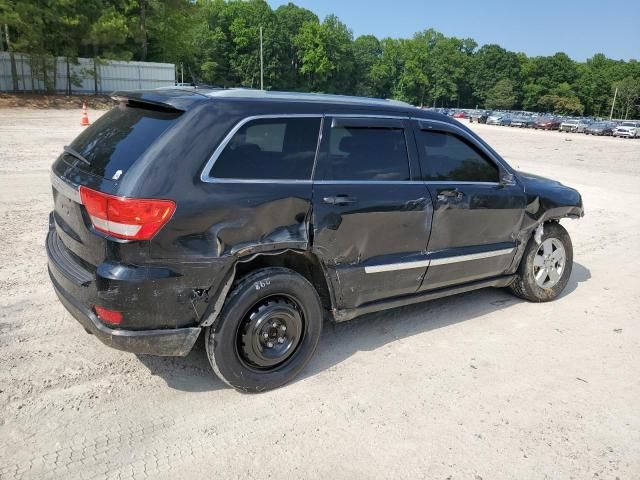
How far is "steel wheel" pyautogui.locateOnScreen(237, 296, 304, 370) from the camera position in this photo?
127 inches

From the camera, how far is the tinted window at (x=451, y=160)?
4.00m

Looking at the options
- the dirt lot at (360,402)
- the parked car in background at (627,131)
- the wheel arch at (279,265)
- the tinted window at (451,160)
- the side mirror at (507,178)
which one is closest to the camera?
the dirt lot at (360,402)

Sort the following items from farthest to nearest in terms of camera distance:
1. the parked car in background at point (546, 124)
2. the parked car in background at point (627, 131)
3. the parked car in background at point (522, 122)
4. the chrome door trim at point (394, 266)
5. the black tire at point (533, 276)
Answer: the parked car in background at point (522, 122), the parked car in background at point (546, 124), the parked car in background at point (627, 131), the black tire at point (533, 276), the chrome door trim at point (394, 266)

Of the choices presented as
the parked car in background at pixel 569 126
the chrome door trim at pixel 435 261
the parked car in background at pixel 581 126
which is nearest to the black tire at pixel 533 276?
the chrome door trim at pixel 435 261

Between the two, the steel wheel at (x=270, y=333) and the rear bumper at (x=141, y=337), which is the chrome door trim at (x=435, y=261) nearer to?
the steel wheel at (x=270, y=333)

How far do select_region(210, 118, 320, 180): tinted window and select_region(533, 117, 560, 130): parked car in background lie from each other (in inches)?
2093

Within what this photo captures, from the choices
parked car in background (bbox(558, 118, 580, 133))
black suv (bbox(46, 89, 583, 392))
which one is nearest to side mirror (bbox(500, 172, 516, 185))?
black suv (bbox(46, 89, 583, 392))

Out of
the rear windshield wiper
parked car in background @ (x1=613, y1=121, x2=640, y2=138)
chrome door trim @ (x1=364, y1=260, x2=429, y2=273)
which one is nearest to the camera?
the rear windshield wiper

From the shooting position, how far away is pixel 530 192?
473 cm

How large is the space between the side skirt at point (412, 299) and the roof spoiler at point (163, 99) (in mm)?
1721

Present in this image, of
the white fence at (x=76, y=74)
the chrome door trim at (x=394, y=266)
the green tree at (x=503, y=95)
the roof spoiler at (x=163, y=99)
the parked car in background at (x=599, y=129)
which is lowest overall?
the chrome door trim at (x=394, y=266)

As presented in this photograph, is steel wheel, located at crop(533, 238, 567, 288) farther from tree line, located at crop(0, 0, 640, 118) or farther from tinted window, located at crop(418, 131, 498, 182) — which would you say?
tree line, located at crop(0, 0, 640, 118)

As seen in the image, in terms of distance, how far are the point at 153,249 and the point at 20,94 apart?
3648 centimetres

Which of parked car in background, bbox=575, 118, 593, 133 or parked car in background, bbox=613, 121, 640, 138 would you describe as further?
parked car in background, bbox=575, 118, 593, 133
